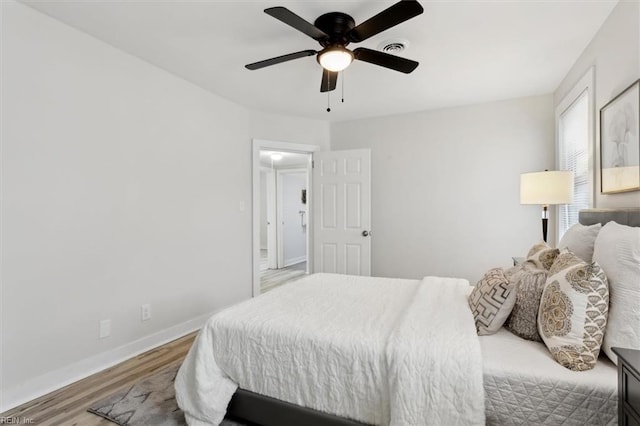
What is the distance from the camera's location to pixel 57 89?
218 centimetres

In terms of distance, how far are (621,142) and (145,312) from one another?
3.59 meters

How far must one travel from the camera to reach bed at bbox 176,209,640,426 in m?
1.22

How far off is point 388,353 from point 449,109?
336 centimetres

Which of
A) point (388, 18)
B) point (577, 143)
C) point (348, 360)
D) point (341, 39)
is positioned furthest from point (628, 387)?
point (577, 143)

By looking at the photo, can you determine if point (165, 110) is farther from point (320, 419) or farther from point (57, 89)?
point (320, 419)

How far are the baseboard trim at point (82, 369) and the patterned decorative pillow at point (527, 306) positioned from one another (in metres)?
2.74

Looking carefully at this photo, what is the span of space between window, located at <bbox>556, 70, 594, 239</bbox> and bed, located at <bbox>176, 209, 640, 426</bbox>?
0.75 meters

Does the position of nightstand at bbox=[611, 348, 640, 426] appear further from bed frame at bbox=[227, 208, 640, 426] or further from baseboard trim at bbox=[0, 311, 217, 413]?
baseboard trim at bbox=[0, 311, 217, 413]

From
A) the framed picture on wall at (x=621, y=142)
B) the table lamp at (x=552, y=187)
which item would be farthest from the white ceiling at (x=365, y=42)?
the table lamp at (x=552, y=187)

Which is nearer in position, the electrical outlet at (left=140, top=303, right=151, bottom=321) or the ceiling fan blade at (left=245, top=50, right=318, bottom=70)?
the ceiling fan blade at (left=245, top=50, right=318, bottom=70)

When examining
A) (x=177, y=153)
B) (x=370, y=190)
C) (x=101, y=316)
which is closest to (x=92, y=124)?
(x=177, y=153)

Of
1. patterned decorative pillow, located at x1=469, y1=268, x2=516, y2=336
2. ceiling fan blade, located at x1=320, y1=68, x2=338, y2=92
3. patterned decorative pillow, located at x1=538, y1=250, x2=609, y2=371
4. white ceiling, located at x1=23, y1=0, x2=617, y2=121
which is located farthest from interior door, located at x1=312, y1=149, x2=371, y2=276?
patterned decorative pillow, located at x1=538, y1=250, x2=609, y2=371

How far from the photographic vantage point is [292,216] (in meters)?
7.17

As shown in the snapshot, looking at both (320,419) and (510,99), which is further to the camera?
(510,99)
